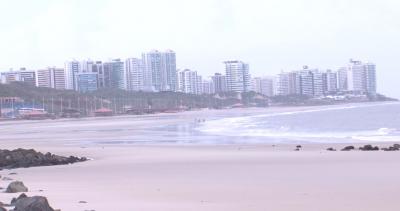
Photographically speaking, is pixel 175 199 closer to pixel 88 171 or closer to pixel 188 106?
pixel 88 171

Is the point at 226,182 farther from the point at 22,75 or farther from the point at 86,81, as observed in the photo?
the point at 22,75

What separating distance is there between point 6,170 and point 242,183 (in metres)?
7.85

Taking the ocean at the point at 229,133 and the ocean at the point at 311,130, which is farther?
the ocean at the point at 229,133

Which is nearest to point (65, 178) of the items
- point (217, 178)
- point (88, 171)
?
point (88, 171)

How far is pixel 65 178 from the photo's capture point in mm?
14734

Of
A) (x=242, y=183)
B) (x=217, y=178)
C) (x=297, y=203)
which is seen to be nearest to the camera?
(x=297, y=203)

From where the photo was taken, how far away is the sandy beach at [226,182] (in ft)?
31.1

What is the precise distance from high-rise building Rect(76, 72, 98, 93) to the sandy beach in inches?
6975

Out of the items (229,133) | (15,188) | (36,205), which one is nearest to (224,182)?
(15,188)

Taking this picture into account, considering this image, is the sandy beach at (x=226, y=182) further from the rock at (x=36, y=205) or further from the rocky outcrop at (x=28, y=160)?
the rock at (x=36, y=205)

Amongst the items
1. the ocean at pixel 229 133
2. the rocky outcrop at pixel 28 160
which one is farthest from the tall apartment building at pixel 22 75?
the rocky outcrop at pixel 28 160

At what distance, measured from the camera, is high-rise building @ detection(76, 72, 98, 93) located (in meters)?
195

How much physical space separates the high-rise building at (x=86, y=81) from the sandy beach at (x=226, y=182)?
177156 mm

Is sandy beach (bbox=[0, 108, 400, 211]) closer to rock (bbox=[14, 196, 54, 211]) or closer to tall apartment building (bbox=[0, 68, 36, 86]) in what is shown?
rock (bbox=[14, 196, 54, 211])
